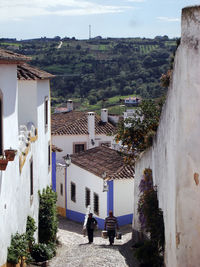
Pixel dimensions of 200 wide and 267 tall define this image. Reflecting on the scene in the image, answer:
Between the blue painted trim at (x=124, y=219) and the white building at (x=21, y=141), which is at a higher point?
the white building at (x=21, y=141)

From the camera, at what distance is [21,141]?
1292cm

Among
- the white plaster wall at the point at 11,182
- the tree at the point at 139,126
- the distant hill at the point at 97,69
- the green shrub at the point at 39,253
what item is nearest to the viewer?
the white plaster wall at the point at 11,182

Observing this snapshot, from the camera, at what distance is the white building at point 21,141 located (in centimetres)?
995

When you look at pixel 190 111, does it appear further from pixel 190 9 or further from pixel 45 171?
pixel 45 171

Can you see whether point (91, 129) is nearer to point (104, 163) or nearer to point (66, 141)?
point (66, 141)

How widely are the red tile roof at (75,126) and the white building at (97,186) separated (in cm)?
436

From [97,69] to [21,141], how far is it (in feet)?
179

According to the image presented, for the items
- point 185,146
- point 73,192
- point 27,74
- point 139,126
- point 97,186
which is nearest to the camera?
point 185,146

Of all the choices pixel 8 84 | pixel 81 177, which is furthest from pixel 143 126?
pixel 81 177

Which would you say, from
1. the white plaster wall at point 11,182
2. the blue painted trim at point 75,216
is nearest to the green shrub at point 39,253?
the white plaster wall at point 11,182

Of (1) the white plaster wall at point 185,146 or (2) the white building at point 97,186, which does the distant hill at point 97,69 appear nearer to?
(2) the white building at point 97,186

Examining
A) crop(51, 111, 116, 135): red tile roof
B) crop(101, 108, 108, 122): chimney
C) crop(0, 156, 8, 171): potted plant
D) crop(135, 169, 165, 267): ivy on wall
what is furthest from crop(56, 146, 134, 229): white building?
crop(0, 156, 8, 171): potted plant

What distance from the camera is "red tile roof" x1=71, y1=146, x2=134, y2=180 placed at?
74.8 feet

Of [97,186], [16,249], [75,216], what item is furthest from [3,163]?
[75,216]
